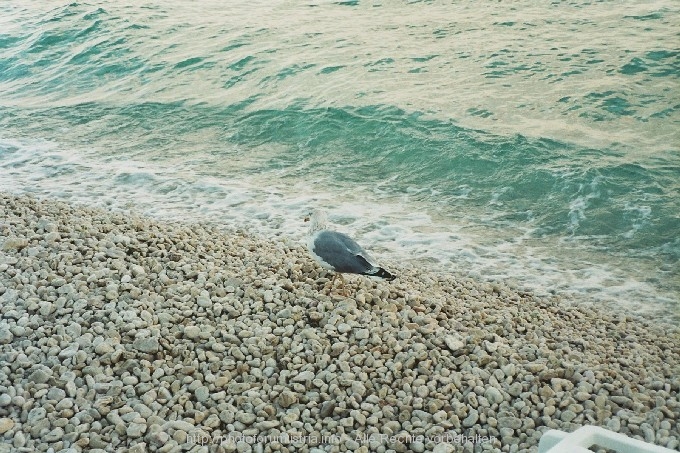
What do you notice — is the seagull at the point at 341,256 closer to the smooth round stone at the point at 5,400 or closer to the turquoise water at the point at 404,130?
the turquoise water at the point at 404,130

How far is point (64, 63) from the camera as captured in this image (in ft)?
59.2

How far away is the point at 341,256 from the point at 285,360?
1271mm

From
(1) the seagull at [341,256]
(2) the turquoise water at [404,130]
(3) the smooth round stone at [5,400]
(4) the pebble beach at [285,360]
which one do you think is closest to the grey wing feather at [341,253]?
(1) the seagull at [341,256]

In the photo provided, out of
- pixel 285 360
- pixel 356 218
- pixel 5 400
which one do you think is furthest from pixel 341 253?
pixel 356 218

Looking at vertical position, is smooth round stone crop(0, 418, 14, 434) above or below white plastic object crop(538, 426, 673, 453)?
below

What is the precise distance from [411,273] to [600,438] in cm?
433

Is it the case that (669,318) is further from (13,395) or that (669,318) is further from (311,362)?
(13,395)

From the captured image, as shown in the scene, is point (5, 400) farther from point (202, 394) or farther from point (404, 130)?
point (404, 130)

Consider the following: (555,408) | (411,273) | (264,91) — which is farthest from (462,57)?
(555,408)

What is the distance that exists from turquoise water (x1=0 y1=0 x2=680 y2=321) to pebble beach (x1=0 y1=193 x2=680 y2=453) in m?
1.66

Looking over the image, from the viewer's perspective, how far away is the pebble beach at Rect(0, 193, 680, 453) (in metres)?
4.16

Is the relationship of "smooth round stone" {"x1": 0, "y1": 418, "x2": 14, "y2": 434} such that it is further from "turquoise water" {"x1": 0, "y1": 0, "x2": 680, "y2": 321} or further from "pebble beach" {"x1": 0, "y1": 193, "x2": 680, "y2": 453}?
"turquoise water" {"x1": 0, "y1": 0, "x2": 680, "y2": 321}

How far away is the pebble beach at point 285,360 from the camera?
13.7 feet

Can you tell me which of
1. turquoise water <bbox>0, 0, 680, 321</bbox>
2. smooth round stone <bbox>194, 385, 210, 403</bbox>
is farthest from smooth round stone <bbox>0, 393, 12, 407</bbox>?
turquoise water <bbox>0, 0, 680, 321</bbox>
